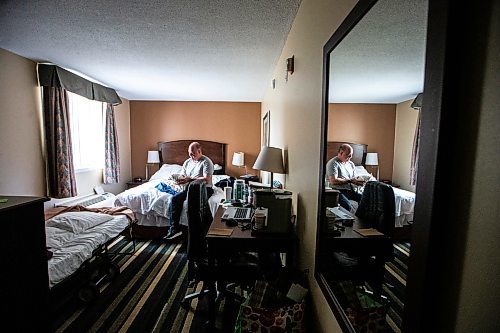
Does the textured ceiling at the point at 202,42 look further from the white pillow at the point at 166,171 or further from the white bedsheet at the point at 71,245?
the white bedsheet at the point at 71,245

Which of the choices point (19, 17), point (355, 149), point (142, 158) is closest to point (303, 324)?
point (355, 149)

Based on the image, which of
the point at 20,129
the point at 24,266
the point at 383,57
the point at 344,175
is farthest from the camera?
the point at 20,129

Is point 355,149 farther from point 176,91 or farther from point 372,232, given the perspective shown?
point 176,91

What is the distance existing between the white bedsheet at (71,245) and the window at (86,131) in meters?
2.01

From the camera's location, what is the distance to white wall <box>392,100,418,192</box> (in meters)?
0.62

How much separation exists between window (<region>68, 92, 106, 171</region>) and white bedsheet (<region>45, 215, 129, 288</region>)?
2.01 m

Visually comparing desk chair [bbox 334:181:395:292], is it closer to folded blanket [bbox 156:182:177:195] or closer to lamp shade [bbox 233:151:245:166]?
folded blanket [bbox 156:182:177:195]

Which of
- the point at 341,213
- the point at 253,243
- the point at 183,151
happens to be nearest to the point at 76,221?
the point at 253,243

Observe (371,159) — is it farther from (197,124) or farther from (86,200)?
(197,124)

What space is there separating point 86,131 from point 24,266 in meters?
3.60

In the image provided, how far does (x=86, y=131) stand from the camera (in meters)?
4.47

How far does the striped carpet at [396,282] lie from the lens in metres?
0.60

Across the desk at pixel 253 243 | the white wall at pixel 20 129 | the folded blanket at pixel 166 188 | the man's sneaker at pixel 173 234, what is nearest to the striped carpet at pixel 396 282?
the desk at pixel 253 243

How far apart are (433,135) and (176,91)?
4756 mm
